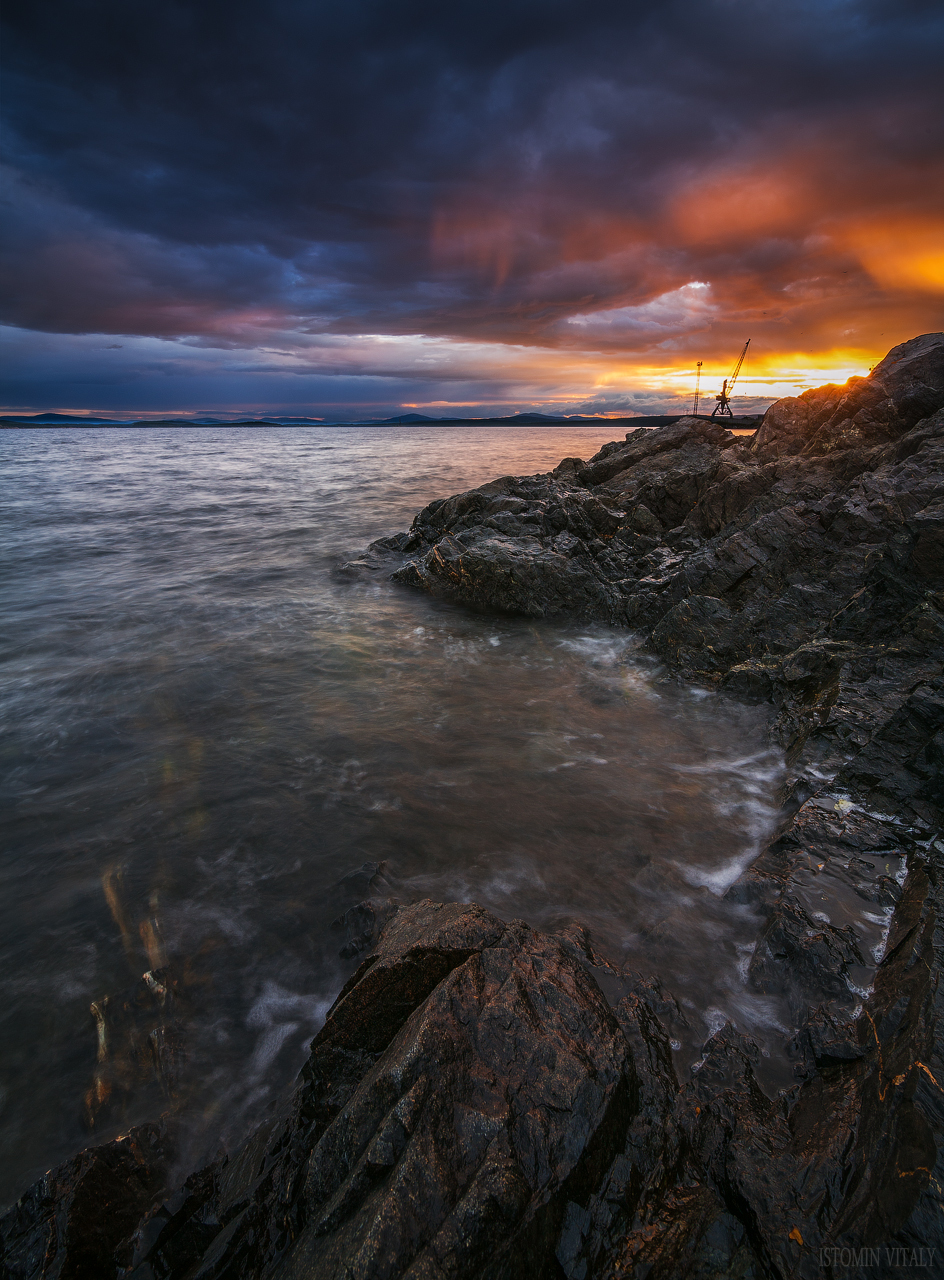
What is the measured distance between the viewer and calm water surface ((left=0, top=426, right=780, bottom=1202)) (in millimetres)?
3658

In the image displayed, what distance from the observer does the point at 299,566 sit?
15.7m

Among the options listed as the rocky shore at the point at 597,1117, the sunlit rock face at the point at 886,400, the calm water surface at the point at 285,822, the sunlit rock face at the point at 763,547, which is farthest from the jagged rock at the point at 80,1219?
the sunlit rock face at the point at 886,400

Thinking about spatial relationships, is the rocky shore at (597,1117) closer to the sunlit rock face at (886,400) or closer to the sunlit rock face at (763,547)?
the sunlit rock face at (763,547)

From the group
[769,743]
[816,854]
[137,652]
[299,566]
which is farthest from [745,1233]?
[299,566]

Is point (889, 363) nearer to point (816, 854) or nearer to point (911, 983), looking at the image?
point (816, 854)

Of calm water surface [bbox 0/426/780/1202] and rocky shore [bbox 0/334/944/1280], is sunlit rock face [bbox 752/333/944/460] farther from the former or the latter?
rocky shore [bbox 0/334/944/1280]

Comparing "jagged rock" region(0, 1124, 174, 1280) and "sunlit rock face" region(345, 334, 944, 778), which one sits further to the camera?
"sunlit rock face" region(345, 334, 944, 778)


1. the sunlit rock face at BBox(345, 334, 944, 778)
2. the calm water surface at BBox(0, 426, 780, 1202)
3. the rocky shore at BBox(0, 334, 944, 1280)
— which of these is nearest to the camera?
the rocky shore at BBox(0, 334, 944, 1280)

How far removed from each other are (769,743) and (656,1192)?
5.25 metres

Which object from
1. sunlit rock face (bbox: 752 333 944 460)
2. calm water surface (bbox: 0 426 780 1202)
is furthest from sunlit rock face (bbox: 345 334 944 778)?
calm water surface (bbox: 0 426 780 1202)

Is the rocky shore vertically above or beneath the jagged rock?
above

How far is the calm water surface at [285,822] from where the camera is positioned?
3658 mm

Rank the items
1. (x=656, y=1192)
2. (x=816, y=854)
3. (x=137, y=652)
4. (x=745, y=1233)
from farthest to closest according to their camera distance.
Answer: (x=137, y=652), (x=816, y=854), (x=656, y=1192), (x=745, y=1233)

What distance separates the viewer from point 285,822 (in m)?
5.70
